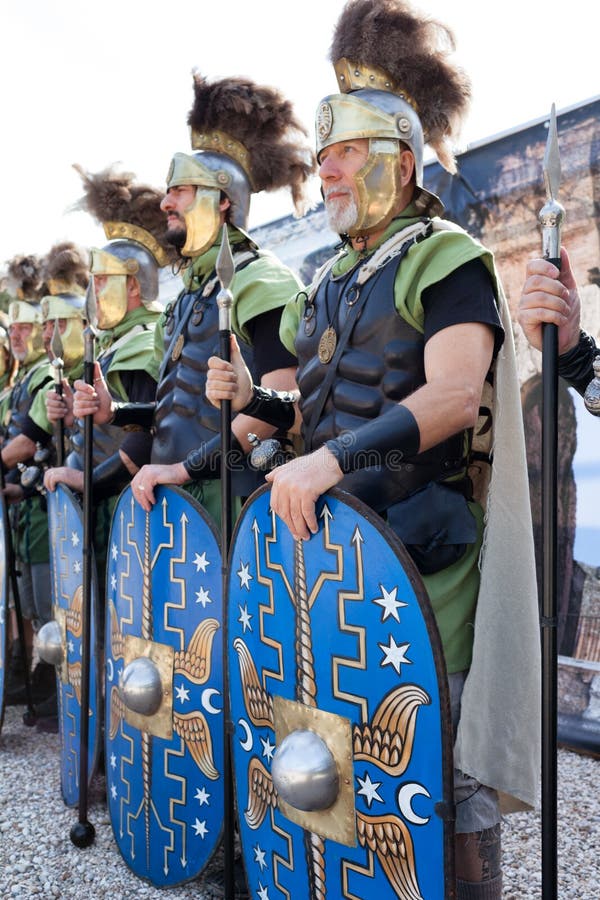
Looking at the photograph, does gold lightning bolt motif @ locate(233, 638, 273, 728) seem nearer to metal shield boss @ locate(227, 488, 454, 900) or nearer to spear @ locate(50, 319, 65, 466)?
metal shield boss @ locate(227, 488, 454, 900)

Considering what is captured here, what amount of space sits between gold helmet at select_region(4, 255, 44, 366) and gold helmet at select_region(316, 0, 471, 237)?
3.73 metres

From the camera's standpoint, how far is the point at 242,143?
10.7ft

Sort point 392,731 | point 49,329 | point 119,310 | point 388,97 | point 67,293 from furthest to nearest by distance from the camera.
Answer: point 67,293 < point 49,329 < point 119,310 < point 388,97 < point 392,731

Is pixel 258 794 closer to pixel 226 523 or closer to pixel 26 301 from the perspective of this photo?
pixel 226 523

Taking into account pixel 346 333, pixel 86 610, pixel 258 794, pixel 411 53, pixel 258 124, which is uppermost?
pixel 258 124

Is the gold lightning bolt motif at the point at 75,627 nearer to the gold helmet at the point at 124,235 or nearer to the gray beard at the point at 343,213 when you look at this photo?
the gold helmet at the point at 124,235

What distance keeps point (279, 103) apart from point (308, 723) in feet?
7.98

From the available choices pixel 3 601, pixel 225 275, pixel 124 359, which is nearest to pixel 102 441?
pixel 124 359

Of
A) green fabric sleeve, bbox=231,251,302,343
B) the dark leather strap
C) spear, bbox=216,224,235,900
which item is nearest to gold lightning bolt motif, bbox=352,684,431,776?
spear, bbox=216,224,235,900

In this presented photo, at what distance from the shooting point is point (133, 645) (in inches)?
108

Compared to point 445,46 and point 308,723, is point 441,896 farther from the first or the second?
point 445,46

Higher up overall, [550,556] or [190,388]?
[190,388]

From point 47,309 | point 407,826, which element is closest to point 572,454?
point 407,826

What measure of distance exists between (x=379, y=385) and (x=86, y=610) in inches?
64.2
